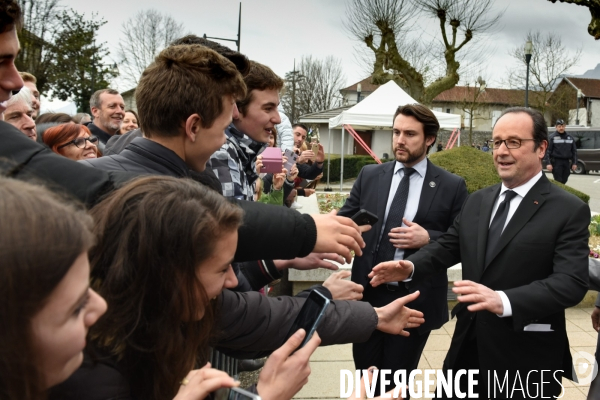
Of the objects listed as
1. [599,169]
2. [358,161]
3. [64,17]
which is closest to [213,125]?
[358,161]

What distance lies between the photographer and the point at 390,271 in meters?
2.97

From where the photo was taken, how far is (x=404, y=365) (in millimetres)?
3229

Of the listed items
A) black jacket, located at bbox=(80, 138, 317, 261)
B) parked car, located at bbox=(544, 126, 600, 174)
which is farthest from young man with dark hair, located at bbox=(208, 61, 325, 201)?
parked car, located at bbox=(544, 126, 600, 174)

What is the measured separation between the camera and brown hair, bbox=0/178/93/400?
81 cm

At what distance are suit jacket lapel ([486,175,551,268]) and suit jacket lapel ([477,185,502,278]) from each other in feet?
0.24

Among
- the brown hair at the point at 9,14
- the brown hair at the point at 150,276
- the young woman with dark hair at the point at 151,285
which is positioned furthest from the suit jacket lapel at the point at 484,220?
the brown hair at the point at 9,14

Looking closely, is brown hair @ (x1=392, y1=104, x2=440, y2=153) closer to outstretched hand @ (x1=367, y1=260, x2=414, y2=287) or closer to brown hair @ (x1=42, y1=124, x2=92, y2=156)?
outstretched hand @ (x1=367, y1=260, x2=414, y2=287)

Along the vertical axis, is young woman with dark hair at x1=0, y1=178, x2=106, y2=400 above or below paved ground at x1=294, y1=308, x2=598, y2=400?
above

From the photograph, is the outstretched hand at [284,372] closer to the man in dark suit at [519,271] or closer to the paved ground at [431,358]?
the man in dark suit at [519,271]

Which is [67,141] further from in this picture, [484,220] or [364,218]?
[484,220]

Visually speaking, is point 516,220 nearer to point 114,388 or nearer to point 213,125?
point 213,125

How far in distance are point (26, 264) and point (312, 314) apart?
99 cm

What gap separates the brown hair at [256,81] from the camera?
274 centimetres

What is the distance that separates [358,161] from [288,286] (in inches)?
858
